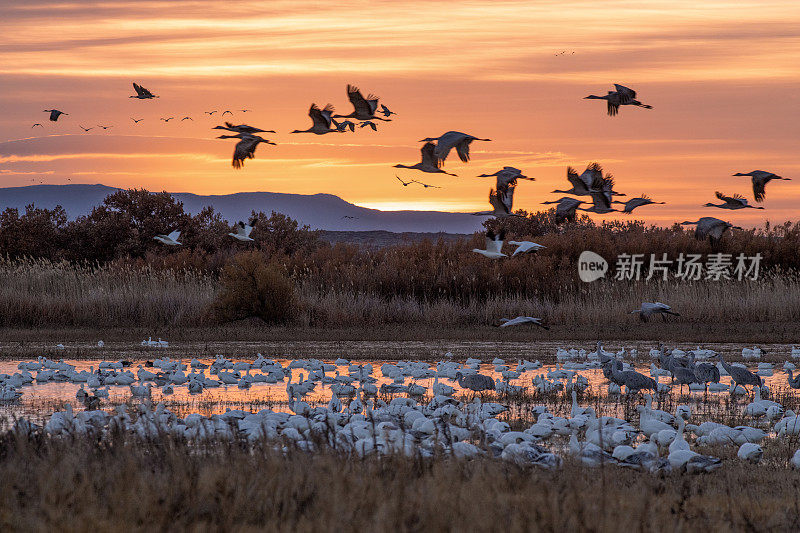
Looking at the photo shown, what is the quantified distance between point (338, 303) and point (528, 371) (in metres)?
9.91

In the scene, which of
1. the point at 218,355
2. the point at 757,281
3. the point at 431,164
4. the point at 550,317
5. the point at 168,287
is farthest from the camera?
the point at 757,281

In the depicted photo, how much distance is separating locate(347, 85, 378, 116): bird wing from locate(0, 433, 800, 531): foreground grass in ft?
24.4

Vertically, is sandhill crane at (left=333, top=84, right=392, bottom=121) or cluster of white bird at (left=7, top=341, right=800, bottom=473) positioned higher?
sandhill crane at (left=333, top=84, right=392, bottom=121)

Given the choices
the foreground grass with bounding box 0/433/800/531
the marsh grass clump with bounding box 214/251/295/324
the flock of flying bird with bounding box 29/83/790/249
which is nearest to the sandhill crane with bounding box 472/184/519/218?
the flock of flying bird with bounding box 29/83/790/249

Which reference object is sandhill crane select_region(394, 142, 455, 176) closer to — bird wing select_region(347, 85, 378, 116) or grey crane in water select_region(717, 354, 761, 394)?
bird wing select_region(347, 85, 378, 116)

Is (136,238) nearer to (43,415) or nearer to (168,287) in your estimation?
(168,287)

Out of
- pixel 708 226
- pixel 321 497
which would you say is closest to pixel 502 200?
pixel 708 226

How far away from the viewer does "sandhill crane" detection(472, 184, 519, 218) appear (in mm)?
14922

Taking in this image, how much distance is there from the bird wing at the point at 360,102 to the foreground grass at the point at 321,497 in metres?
7.43

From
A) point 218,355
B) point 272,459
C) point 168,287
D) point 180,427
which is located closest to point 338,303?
point 168,287

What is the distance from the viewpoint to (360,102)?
1321 centimetres

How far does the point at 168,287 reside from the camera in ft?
81.5

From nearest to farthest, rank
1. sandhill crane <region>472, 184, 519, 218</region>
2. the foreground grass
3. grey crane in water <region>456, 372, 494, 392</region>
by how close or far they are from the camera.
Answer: the foreground grass
grey crane in water <region>456, 372, 494, 392</region>
sandhill crane <region>472, 184, 519, 218</region>

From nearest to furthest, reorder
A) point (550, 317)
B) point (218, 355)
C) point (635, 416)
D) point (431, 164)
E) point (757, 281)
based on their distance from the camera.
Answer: point (635, 416) < point (431, 164) < point (218, 355) < point (550, 317) < point (757, 281)
